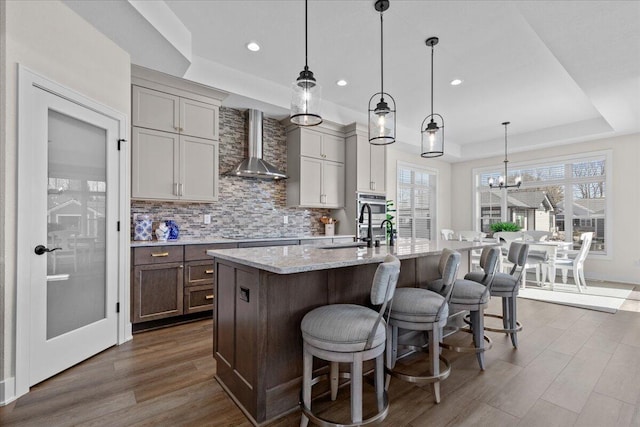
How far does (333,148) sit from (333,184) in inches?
23.6

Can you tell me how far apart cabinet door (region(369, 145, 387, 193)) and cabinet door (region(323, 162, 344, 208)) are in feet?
1.77

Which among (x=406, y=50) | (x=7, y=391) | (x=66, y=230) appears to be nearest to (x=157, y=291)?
(x=66, y=230)

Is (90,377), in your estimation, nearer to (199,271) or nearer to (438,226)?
(199,271)

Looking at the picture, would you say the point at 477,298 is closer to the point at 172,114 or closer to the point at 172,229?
the point at 172,229

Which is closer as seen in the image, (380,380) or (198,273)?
(380,380)

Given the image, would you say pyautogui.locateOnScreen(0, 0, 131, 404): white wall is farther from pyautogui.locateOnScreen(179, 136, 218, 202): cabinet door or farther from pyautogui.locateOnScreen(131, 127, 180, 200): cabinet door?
pyautogui.locateOnScreen(179, 136, 218, 202): cabinet door

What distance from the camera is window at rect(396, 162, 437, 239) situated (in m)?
7.01

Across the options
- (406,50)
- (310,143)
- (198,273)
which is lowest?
(198,273)

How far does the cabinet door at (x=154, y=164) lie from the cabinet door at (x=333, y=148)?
2.26m

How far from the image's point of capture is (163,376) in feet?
7.43

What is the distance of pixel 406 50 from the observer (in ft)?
11.2

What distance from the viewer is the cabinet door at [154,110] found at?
3.37 metres

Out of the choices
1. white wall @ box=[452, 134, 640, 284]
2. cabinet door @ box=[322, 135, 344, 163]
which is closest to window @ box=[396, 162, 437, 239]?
cabinet door @ box=[322, 135, 344, 163]

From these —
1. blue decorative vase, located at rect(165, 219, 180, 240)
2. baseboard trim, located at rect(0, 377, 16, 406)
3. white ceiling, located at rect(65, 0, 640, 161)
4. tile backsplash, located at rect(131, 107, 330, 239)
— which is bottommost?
baseboard trim, located at rect(0, 377, 16, 406)
